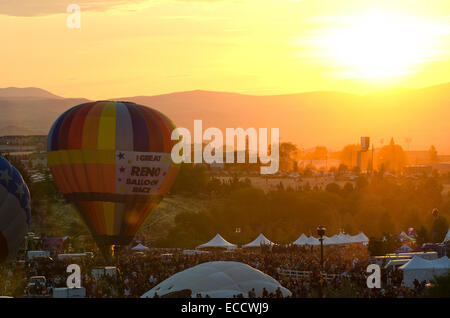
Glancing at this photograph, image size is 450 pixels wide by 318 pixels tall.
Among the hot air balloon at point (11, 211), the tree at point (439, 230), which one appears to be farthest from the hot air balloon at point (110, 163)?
the tree at point (439, 230)

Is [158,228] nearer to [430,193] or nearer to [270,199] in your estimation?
[270,199]

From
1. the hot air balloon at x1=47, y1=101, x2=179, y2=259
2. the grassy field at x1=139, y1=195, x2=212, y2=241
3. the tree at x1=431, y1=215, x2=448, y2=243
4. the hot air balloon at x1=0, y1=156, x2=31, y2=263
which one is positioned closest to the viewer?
the hot air balloon at x1=0, y1=156, x2=31, y2=263

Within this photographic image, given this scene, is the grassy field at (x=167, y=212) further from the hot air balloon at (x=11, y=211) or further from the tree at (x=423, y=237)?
the hot air balloon at (x=11, y=211)

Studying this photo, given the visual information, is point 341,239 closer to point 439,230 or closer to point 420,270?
point 439,230

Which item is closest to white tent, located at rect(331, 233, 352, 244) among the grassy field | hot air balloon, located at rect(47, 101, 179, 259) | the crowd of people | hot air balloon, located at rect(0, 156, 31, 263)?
the crowd of people

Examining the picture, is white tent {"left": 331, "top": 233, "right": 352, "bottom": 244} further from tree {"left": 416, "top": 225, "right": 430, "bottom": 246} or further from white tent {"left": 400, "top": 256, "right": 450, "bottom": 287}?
white tent {"left": 400, "top": 256, "right": 450, "bottom": 287}

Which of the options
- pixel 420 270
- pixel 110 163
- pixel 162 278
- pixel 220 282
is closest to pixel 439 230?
pixel 110 163

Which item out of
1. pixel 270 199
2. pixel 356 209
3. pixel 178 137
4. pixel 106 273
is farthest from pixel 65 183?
pixel 356 209
